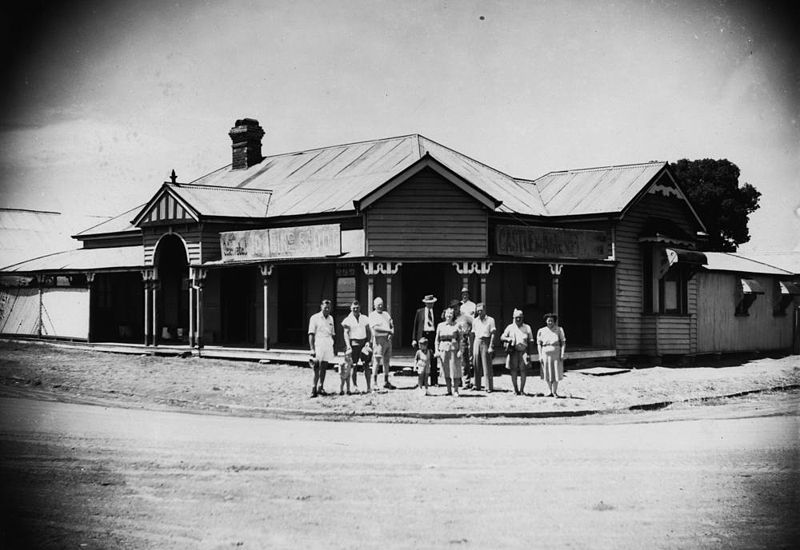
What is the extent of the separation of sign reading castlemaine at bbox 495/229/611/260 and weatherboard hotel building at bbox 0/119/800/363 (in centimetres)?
4

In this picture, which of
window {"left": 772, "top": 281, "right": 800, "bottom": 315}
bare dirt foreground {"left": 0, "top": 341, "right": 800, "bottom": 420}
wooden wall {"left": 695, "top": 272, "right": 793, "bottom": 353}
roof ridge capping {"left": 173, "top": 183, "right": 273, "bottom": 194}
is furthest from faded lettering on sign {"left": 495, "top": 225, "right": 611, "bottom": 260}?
window {"left": 772, "top": 281, "right": 800, "bottom": 315}

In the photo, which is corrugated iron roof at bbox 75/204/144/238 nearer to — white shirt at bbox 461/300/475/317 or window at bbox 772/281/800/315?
white shirt at bbox 461/300/475/317

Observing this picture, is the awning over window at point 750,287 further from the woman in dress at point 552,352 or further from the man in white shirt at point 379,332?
the man in white shirt at point 379,332

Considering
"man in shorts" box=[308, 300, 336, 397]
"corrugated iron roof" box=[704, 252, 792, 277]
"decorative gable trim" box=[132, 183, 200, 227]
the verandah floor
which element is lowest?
the verandah floor

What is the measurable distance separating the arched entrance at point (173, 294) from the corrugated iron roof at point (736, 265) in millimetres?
16728

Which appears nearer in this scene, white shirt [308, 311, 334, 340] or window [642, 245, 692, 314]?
white shirt [308, 311, 334, 340]

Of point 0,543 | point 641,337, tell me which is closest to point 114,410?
point 0,543

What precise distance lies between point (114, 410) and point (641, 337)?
15.7 m

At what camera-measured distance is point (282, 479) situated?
869 centimetres

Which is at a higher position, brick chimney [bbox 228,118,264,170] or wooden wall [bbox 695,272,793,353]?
brick chimney [bbox 228,118,264,170]

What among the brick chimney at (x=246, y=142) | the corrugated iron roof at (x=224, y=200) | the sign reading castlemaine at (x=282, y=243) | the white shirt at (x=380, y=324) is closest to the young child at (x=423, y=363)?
the white shirt at (x=380, y=324)

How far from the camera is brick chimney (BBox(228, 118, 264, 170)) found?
96.9 feet

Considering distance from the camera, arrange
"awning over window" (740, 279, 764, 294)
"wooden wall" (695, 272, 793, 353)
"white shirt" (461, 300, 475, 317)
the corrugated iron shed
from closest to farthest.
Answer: "white shirt" (461, 300, 475, 317) → "wooden wall" (695, 272, 793, 353) → "awning over window" (740, 279, 764, 294) → the corrugated iron shed

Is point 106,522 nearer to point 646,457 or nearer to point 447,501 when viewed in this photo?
point 447,501
